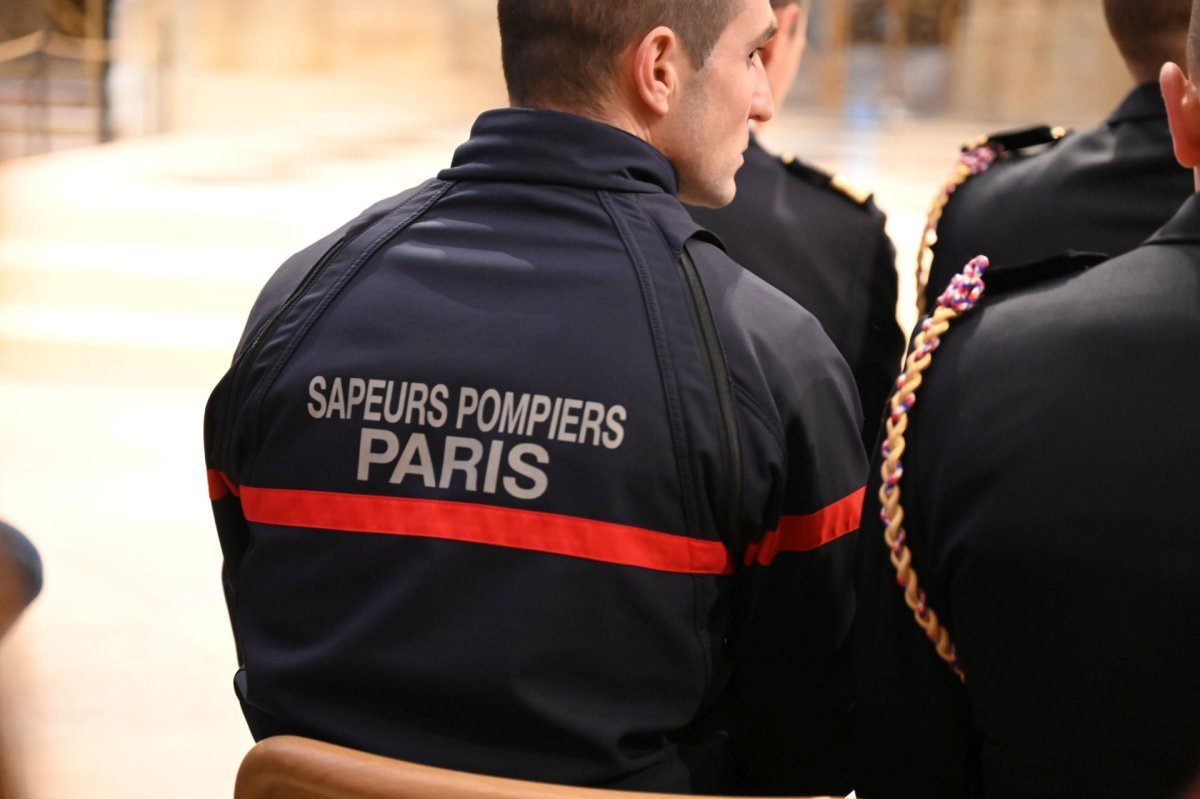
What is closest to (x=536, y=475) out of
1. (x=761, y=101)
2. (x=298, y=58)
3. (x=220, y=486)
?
(x=220, y=486)

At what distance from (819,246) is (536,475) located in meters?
0.87

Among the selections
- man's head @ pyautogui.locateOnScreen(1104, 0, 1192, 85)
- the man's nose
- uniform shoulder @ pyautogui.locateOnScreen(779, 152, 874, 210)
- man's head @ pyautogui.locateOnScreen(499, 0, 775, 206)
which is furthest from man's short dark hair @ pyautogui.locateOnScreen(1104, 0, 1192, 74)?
man's head @ pyautogui.locateOnScreen(499, 0, 775, 206)

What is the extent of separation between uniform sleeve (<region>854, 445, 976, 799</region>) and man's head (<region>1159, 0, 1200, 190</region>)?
294mm

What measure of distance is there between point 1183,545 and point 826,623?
0.40 m

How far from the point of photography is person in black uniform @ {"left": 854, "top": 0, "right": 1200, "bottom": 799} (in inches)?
32.4

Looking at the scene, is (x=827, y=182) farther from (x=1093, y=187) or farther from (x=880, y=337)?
(x=1093, y=187)

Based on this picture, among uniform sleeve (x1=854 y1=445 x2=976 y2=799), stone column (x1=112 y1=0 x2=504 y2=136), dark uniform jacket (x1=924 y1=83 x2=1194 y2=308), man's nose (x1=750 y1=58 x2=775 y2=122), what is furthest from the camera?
stone column (x1=112 y1=0 x2=504 y2=136)

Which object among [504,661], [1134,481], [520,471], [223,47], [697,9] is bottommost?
[223,47]

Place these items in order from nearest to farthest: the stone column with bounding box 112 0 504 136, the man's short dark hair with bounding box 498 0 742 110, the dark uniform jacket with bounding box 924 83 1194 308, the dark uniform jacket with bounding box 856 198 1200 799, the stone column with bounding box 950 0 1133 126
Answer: the dark uniform jacket with bounding box 856 198 1200 799, the man's short dark hair with bounding box 498 0 742 110, the dark uniform jacket with bounding box 924 83 1194 308, the stone column with bounding box 112 0 504 136, the stone column with bounding box 950 0 1133 126

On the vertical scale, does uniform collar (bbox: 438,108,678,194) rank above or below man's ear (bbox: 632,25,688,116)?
below

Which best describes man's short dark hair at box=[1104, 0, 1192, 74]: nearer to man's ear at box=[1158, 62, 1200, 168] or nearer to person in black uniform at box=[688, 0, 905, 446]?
person in black uniform at box=[688, 0, 905, 446]

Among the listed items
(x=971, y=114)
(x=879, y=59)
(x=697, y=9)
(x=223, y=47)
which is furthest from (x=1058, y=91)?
(x=697, y=9)

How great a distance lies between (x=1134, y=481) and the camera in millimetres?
817

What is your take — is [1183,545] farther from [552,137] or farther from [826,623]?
[552,137]
